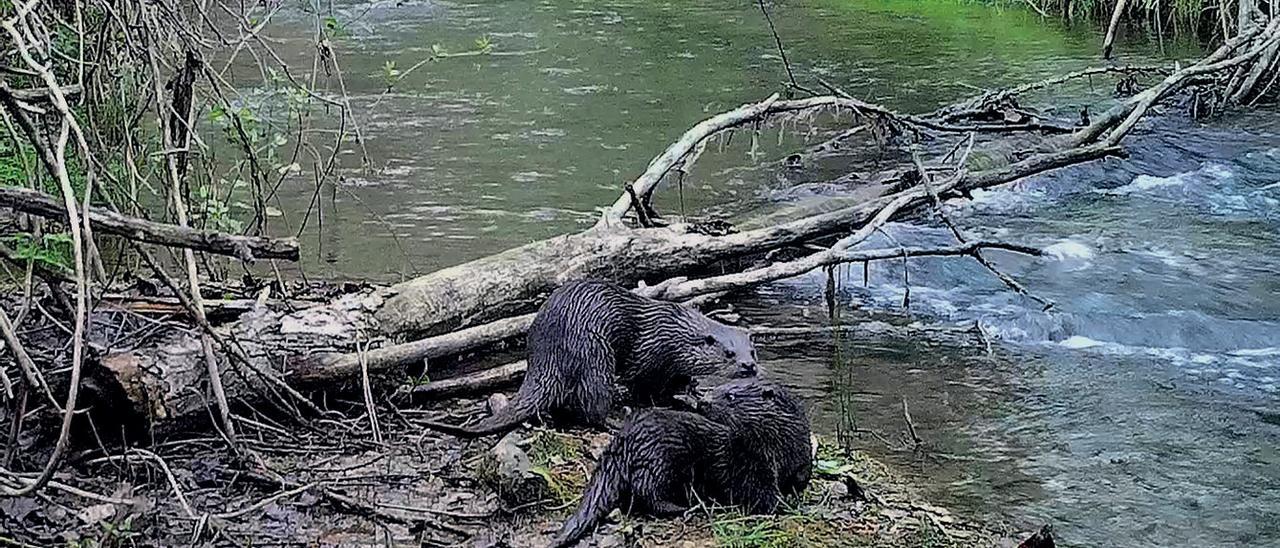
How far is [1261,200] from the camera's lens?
9.55 metres

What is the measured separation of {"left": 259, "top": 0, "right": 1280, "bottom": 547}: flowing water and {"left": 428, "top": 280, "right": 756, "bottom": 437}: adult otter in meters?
0.94

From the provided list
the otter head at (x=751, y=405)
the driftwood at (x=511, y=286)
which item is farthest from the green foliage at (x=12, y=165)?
the otter head at (x=751, y=405)

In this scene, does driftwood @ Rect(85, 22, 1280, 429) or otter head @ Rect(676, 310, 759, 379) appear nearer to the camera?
driftwood @ Rect(85, 22, 1280, 429)

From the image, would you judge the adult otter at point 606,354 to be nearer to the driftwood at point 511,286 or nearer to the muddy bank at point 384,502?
the muddy bank at point 384,502

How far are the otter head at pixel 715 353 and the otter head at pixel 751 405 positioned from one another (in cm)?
26

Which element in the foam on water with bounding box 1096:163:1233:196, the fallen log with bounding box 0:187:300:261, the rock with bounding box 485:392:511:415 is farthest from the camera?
the foam on water with bounding box 1096:163:1233:196

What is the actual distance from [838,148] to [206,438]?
7748mm

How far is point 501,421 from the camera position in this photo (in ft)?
16.2

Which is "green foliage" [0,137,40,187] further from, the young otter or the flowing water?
the young otter

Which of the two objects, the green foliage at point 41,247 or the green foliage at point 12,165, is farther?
the green foliage at point 12,165

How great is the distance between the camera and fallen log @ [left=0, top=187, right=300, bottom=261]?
296cm

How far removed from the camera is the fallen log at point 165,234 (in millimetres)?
2959

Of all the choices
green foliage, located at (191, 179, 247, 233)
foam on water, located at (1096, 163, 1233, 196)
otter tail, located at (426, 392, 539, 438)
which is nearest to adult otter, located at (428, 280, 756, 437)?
otter tail, located at (426, 392, 539, 438)

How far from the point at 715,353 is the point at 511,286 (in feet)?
5.62
